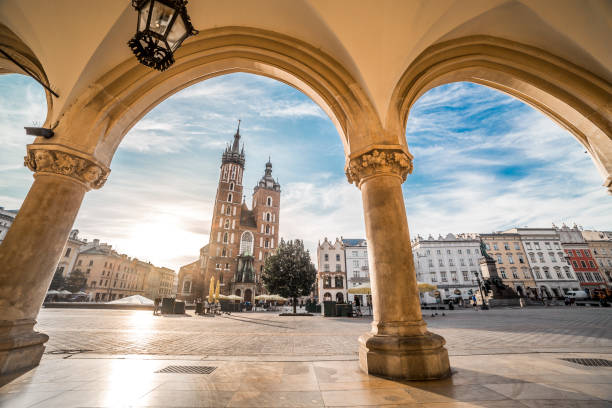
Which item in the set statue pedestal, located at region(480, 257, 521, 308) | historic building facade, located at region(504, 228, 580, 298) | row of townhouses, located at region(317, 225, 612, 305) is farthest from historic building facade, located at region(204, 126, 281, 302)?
historic building facade, located at region(504, 228, 580, 298)

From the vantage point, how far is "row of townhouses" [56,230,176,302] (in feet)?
159

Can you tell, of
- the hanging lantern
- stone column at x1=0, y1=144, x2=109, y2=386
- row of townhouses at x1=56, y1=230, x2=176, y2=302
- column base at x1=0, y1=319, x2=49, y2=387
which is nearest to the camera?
the hanging lantern

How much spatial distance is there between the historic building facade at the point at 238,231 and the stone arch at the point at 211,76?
4386 cm

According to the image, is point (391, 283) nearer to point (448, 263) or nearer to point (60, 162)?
point (60, 162)

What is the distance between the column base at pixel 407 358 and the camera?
3.04 meters

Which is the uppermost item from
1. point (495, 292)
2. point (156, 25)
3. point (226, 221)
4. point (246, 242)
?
point (226, 221)

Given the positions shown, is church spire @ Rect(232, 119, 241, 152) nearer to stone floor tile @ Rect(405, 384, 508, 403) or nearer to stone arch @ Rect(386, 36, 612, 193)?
stone arch @ Rect(386, 36, 612, 193)

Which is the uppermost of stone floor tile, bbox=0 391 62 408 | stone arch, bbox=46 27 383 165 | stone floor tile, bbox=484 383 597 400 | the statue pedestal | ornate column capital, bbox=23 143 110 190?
stone arch, bbox=46 27 383 165

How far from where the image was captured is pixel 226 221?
166 ft

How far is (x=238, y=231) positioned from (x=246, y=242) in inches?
125

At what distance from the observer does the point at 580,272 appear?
4200cm

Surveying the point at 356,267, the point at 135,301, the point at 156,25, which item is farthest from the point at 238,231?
the point at 156,25

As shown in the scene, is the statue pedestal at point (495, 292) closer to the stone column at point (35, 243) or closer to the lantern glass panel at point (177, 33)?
the lantern glass panel at point (177, 33)

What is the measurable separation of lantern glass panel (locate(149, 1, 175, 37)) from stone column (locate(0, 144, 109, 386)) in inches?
119
